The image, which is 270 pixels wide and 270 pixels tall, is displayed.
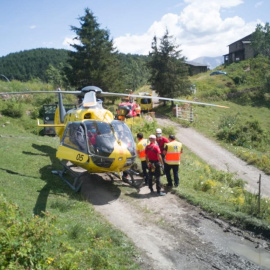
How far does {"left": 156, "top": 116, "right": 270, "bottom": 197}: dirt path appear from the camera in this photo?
55.0ft

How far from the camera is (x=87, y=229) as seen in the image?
22.8ft

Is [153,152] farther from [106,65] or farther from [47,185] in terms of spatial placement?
[106,65]

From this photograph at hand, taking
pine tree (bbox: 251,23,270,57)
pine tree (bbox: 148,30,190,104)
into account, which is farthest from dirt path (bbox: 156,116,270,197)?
pine tree (bbox: 251,23,270,57)

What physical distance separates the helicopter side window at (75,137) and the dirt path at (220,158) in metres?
9.08

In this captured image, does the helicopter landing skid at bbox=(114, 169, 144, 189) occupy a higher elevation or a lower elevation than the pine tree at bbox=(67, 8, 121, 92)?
lower

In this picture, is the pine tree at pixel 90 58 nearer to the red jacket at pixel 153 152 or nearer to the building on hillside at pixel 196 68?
the red jacket at pixel 153 152

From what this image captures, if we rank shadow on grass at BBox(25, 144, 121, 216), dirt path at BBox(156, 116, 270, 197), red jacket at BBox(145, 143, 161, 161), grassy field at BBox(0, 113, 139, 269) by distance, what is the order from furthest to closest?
dirt path at BBox(156, 116, 270, 197) → red jacket at BBox(145, 143, 161, 161) → shadow on grass at BBox(25, 144, 121, 216) → grassy field at BBox(0, 113, 139, 269)

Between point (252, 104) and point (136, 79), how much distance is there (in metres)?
49.1

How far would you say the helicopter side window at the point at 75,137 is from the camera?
33.3ft

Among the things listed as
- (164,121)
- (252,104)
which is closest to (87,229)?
(164,121)

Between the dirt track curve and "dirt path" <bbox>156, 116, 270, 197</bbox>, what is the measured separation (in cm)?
733

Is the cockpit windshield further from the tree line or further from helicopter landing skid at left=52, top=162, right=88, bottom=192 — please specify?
the tree line

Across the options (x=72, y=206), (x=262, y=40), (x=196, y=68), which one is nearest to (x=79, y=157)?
(x=72, y=206)

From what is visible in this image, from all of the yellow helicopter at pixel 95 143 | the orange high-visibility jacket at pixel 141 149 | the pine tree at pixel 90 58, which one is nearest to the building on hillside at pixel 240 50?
the pine tree at pixel 90 58
